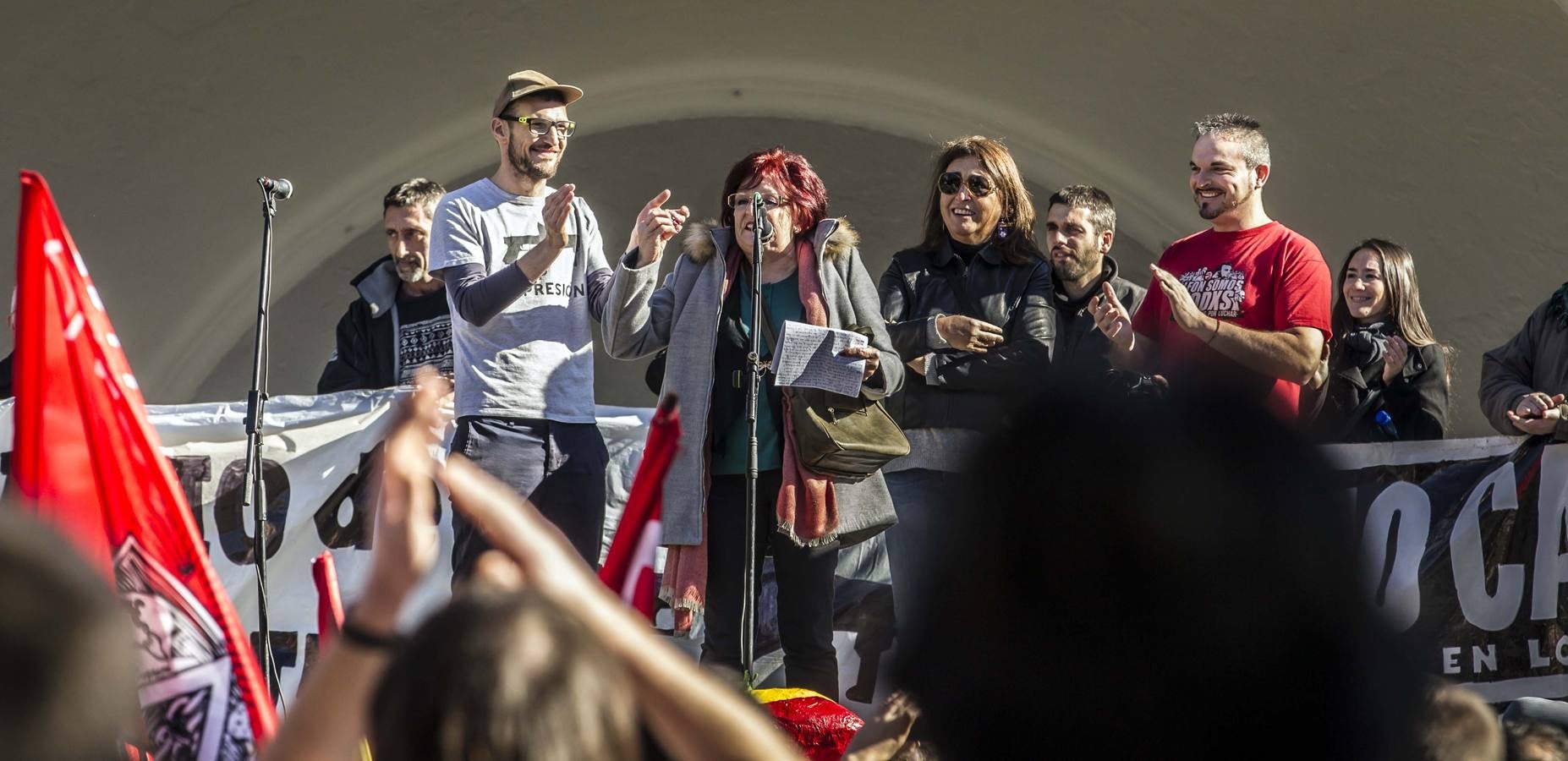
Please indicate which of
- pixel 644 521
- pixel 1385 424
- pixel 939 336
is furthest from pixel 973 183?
pixel 644 521

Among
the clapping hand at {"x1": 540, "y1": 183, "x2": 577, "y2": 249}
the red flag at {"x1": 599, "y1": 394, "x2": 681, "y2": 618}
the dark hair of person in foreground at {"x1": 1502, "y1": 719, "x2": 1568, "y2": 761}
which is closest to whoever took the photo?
the dark hair of person in foreground at {"x1": 1502, "y1": 719, "x2": 1568, "y2": 761}

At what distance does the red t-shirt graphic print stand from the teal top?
3.39ft

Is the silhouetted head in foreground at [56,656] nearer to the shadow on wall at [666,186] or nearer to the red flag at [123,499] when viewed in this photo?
the red flag at [123,499]

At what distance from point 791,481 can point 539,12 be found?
4446mm

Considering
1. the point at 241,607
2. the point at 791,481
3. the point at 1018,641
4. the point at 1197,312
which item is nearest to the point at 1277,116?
the point at 1197,312

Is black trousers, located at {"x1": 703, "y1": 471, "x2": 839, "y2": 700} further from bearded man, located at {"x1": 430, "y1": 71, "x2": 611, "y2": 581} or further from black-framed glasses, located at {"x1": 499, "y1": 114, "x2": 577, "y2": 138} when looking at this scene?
black-framed glasses, located at {"x1": 499, "y1": 114, "x2": 577, "y2": 138}

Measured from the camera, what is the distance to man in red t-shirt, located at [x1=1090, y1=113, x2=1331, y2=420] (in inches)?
166

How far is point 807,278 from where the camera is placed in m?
4.44

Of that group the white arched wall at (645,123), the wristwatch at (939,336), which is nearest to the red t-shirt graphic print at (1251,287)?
the wristwatch at (939,336)

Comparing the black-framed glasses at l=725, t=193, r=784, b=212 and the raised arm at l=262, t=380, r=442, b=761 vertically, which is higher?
the black-framed glasses at l=725, t=193, r=784, b=212

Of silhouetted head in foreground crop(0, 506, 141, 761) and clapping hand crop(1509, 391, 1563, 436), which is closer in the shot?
silhouetted head in foreground crop(0, 506, 141, 761)

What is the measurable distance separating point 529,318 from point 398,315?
1.34 meters

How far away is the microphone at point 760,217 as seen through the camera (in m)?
4.25

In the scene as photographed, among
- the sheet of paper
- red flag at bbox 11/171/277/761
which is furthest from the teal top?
red flag at bbox 11/171/277/761
